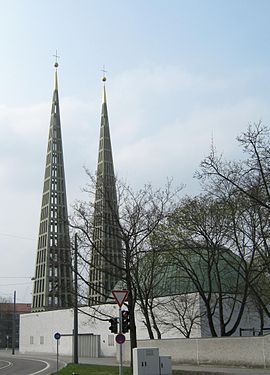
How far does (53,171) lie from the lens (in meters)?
105

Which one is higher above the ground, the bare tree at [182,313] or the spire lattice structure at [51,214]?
the spire lattice structure at [51,214]

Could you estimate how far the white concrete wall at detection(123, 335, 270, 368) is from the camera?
96.9ft

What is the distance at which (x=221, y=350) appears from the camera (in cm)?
3244

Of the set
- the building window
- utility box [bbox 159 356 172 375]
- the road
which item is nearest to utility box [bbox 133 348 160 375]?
utility box [bbox 159 356 172 375]

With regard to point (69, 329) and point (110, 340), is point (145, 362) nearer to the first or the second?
point (110, 340)

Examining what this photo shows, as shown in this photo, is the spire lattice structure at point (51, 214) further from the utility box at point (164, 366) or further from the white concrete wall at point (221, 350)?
the utility box at point (164, 366)

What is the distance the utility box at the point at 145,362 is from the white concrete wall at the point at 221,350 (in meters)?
7.93

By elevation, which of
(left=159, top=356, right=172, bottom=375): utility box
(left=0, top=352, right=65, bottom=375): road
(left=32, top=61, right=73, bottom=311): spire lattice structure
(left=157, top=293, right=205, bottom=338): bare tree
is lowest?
(left=0, top=352, right=65, bottom=375): road

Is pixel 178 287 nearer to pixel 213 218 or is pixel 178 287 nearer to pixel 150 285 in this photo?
pixel 150 285

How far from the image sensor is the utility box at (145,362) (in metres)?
23.4

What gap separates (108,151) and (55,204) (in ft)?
44.5

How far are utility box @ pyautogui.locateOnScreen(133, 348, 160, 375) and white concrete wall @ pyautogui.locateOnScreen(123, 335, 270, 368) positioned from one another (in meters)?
7.93

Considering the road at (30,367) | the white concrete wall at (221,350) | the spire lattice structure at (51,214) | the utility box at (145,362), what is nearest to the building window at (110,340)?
the road at (30,367)

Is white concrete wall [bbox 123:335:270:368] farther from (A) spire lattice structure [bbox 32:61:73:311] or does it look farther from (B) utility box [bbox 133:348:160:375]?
(A) spire lattice structure [bbox 32:61:73:311]
